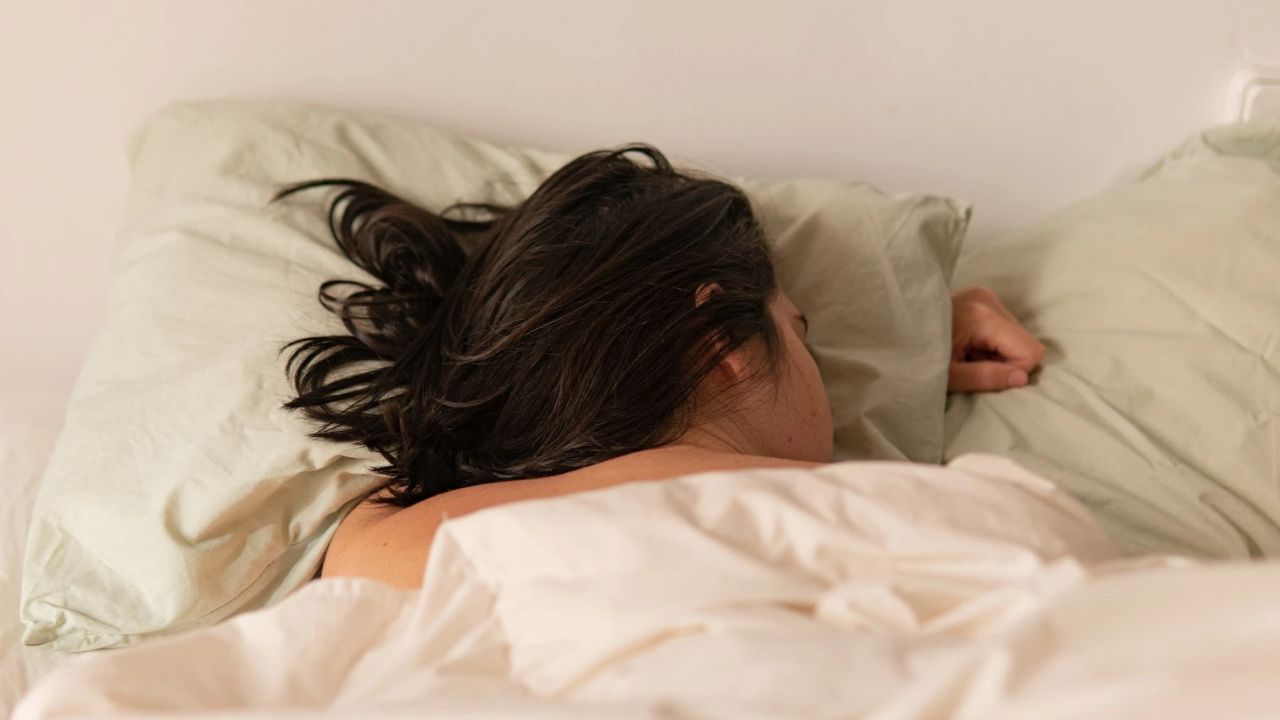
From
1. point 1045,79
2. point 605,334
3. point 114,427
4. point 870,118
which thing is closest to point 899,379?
point 605,334

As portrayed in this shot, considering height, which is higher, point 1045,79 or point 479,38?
point 479,38

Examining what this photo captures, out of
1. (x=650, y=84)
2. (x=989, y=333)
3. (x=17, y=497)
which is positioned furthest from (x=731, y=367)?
(x=17, y=497)

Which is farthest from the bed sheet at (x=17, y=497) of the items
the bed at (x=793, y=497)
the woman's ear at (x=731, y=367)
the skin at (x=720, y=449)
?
the woman's ear at (x=731, y=367)

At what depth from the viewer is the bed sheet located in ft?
3.10

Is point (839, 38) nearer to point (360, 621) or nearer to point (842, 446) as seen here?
point (842, 446)

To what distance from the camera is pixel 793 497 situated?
657mm

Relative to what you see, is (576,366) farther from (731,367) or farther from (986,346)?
(986,346)

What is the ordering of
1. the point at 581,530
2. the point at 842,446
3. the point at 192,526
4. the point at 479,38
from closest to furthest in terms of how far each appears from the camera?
the point at 581,530
the point at 192,526
the point at 842,446
the point at 479,38

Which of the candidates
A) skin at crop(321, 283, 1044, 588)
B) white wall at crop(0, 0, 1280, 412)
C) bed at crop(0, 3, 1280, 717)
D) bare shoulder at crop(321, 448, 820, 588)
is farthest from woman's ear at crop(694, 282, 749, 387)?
white wall at crop(0, 0, 1280, 412)

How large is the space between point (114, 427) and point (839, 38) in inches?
36.6

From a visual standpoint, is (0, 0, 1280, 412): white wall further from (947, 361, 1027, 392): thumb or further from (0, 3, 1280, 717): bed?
(947, 361, 1027, 392): thumb

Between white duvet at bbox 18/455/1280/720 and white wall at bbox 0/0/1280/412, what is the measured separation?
84 cm

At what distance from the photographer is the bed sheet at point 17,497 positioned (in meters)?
0.95

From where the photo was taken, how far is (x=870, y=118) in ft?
4.85
